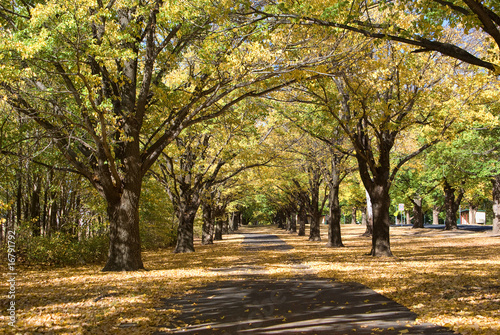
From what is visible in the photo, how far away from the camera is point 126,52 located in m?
9.51

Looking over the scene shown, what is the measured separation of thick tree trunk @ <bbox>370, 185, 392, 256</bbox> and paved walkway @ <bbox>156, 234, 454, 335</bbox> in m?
7.21

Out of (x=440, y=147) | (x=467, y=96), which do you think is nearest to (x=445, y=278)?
(x=467, y=96)

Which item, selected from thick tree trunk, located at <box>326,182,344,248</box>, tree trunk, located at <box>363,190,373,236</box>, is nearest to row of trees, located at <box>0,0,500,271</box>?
thick tree trunk, located at <box>326,182,344,248</box>

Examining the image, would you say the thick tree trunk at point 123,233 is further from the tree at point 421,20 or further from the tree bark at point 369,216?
the tree bark at point 369,216

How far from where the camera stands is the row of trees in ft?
27.1

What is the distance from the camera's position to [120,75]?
34.2 feet

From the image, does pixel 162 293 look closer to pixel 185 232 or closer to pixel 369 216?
pixel 185 232

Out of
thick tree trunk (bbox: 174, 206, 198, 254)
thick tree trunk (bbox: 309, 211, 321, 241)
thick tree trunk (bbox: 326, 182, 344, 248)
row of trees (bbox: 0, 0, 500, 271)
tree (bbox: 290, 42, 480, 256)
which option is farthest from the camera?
thick tree trunk (bbox: 309, 211, 321, 241)

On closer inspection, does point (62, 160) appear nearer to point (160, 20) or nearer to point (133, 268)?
point (133, 268)

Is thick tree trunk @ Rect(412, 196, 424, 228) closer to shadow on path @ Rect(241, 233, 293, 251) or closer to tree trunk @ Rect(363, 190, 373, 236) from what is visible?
tree trunk @ Rect(363, 190, 373, 236)

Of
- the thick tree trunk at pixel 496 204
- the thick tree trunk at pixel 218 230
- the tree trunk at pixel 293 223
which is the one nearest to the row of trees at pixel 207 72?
the thick tree trunk at pixel 496 204

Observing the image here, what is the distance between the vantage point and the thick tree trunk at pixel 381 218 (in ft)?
51.7

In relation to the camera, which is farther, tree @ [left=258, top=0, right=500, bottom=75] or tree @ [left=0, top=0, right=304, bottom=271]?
tree @ [left=0, top=0, right=304, bottom=271]

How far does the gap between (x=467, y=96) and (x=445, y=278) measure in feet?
26.7
